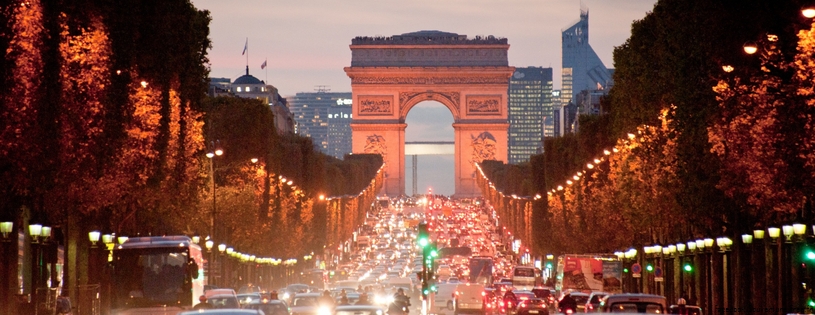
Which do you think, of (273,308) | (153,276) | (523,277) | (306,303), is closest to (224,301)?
(273,308)

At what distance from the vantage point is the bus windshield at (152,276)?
30.7 meters

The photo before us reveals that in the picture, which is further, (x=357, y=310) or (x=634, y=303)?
(x=634, y=303)

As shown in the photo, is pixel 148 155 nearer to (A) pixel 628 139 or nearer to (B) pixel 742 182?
(B) pixel 742 182

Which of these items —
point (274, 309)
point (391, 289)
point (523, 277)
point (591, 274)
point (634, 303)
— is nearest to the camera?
point (634, 303)

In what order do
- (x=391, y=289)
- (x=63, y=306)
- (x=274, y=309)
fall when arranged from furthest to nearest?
(x=391, y=289) < (x=63, y=306) < (x=274, y=309)

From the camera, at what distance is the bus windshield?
101 feet

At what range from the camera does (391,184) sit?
18788cm

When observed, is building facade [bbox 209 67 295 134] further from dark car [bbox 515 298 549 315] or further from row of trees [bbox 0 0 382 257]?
dark car [bbox 515 298 549 315]

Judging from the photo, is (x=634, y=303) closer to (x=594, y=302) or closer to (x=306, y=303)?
(x=594, y=302)

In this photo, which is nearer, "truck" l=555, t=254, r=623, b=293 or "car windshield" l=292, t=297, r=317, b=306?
"car windshield" l=292, t=297, r=317, b=306

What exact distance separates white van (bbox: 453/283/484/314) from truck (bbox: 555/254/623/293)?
A: 12.0ft

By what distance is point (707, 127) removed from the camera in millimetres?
38312

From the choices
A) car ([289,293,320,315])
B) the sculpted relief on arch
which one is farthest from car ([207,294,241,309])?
the sculpted relief on arch

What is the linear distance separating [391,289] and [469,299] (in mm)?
8115
